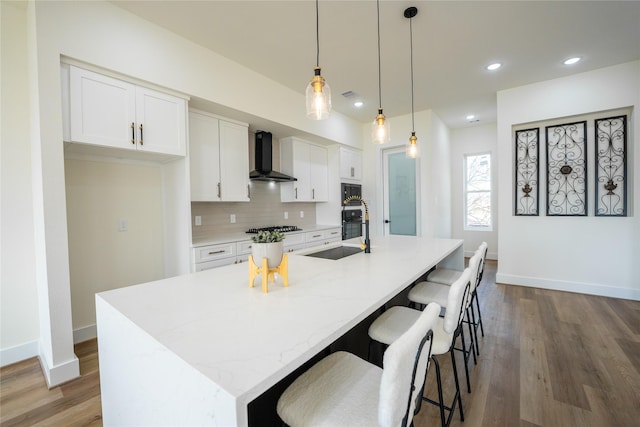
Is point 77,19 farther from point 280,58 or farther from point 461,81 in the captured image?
point 461,81

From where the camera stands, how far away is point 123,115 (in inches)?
89.9

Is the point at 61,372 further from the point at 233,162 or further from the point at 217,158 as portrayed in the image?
the point at 233,162

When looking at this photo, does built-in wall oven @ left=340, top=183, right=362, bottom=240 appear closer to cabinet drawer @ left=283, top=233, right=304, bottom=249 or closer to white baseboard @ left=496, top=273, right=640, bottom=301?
cabinet drawer @ left=283, top=233, right=304, bottom=249

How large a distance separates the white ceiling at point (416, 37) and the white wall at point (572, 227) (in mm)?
237

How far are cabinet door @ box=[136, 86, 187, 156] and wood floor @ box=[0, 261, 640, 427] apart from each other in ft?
6.10

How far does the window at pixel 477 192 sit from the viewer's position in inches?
235

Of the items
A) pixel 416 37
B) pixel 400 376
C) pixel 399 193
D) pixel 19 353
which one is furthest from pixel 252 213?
pixel 400 376

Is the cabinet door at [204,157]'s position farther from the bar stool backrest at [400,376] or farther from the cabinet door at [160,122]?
the bar stool backrest at [400,376]

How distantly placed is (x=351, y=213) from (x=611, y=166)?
11.5ft

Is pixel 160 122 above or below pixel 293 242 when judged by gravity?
above

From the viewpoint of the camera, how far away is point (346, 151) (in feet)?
16.5

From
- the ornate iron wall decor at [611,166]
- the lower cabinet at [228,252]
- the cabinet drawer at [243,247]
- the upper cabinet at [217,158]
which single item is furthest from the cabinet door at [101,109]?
the ornate iron wall decor at [611,166]

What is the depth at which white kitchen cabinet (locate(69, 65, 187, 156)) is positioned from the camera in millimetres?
2072

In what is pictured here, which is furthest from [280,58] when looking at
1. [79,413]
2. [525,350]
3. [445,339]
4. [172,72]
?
[525,350]
